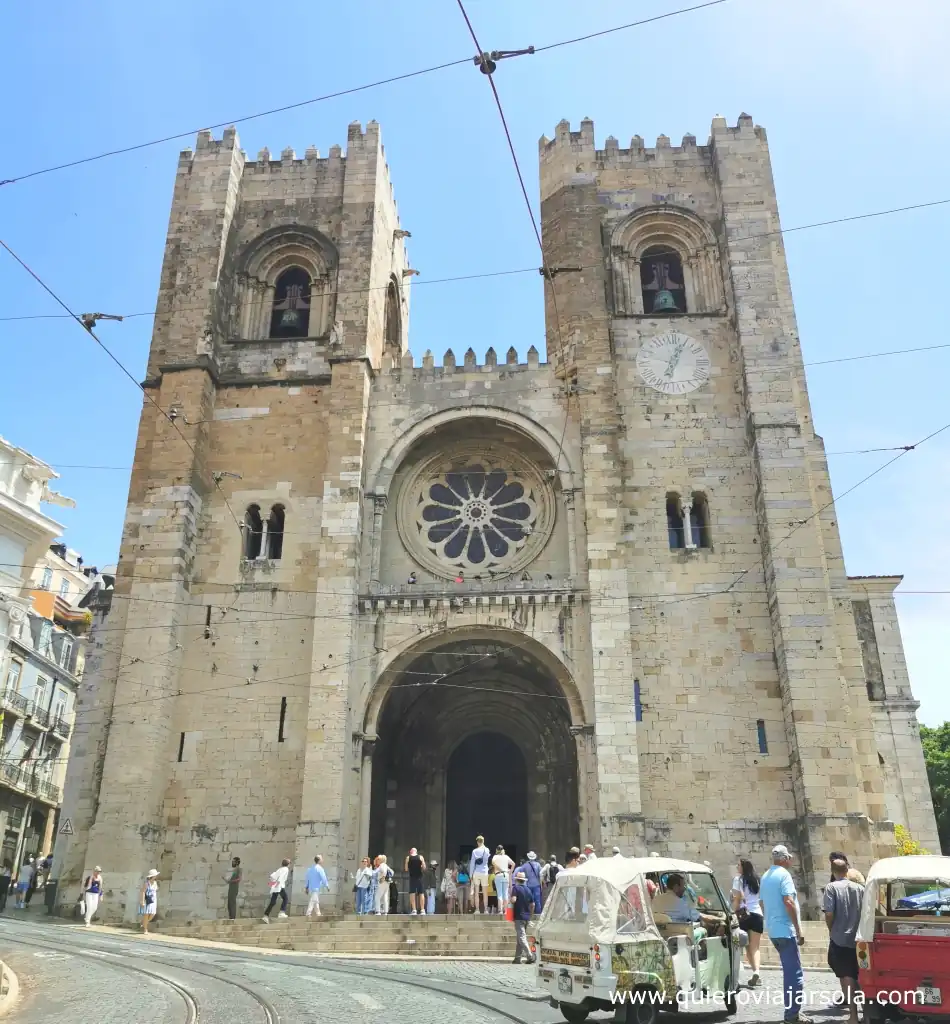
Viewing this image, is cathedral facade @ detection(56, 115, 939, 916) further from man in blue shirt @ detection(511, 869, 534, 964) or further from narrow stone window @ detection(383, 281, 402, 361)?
man in blue shirt @ detection(511, 869, 534, 964)

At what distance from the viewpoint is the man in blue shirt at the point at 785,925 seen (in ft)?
21.4

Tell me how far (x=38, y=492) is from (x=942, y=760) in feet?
107

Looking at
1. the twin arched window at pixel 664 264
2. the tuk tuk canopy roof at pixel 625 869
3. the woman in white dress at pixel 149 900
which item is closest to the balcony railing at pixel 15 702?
the woman in white dress at pixel 149 900

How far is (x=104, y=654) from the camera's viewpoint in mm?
18375

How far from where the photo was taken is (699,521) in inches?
755

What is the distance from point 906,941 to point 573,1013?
2.30m

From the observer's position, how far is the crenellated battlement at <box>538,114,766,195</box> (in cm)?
2223

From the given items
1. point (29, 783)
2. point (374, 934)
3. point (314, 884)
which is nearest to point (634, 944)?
point (374, 934)

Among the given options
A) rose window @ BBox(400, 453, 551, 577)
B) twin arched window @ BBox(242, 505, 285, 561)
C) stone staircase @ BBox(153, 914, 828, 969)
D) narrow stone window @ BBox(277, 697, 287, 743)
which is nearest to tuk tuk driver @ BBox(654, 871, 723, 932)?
stone staircase @ BBox(153, 914, 828, 969)

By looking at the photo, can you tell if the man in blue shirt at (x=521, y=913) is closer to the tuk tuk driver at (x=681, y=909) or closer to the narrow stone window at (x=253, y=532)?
the tuk tuk driver at (x=681, y=909)

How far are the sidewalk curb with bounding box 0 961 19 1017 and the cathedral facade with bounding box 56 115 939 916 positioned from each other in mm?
8437

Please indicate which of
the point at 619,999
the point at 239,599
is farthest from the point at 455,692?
the point at 619,999

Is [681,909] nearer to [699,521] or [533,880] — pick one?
[533,880]

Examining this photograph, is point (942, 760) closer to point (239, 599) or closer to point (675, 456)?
point (675, 456)
